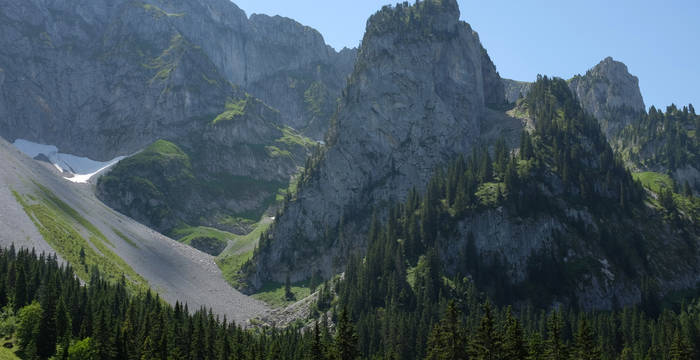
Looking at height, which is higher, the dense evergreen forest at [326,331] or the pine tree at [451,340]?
the pine tree at [451,340]

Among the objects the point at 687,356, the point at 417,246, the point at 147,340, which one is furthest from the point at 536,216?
the point at 147,340

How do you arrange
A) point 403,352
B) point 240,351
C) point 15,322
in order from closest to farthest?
1. point 240,351
2. point 15,322
3. point 403,352

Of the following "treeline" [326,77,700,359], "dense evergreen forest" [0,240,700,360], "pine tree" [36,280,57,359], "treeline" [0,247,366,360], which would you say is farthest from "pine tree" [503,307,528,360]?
"pine tree" [36,280,57,359]

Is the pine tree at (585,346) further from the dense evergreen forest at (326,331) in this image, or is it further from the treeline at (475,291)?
the treeline at (475,291)

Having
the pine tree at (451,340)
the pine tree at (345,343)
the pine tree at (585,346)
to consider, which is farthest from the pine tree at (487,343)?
the pine tree at (585,346)

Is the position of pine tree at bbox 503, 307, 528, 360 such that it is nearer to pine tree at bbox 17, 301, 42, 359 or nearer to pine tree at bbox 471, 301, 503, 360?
pine tree at bbox 471, 301, 503, 360

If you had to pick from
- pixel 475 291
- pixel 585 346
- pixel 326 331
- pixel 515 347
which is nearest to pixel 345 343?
pixel 515 347

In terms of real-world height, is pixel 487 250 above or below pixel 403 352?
above

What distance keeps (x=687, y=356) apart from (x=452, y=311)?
43881 millimetres

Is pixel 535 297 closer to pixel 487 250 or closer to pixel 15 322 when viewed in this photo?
pixel 487 250

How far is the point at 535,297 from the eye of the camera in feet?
587

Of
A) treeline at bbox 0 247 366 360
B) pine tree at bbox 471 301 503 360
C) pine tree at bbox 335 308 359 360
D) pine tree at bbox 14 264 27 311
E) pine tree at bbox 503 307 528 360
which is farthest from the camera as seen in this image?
pine tree at bbox 14 264 27 311

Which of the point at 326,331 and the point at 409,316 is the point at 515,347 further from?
the point at 409,316

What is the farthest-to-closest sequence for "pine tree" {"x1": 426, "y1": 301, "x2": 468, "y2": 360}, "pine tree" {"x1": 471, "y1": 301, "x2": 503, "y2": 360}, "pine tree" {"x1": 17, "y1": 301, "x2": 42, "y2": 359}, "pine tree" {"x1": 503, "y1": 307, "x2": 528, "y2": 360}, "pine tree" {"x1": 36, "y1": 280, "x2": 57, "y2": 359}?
"pine tree" {"x1": 17, "y1": 301, "x2": 42, "y2": 359}, "pine tree" {"x1": 36, "y1": 280, "x2": 57, "y2": 359}, "pine tree" {"x1": 426, "y1": 301, "x2": 468, "y2": 360}, "pine tree" {"x1": 503, "y1": 307, "x2": 528, "y2": 360}, "pine tree" {"x1": 471, "y1": 301, "x2": 503, "y2": 360}
